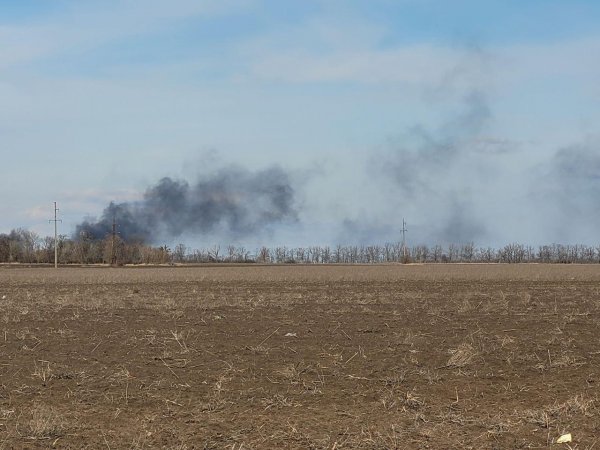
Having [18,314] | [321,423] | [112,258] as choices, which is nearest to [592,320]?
[321,423]

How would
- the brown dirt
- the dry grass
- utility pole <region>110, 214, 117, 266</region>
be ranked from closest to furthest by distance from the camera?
the brown dirt
the dry grass
utility pole <region>110, 214, 117, 266</region>

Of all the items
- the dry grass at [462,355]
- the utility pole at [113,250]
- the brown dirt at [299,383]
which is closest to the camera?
the brown dirt at [299,383]

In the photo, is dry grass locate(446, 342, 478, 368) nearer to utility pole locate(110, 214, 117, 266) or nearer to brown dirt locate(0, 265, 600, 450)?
brown dirt locate(0, 265, 600, 450)

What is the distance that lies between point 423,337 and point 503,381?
4.24 m

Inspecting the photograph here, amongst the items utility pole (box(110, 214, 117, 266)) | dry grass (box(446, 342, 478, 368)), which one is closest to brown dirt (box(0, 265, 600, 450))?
dry grass (box(446, 342, 478, 368))

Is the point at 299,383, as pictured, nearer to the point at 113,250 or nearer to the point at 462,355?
the point at 462,355

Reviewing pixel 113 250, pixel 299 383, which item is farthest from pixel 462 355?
pixel 113 250

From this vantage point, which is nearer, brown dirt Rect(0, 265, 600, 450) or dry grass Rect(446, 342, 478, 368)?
brown dirt Rect(0, 265, 600, 450)

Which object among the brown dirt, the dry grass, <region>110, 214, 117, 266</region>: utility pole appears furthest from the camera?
<region>110, 214, 117, 266</region>: utility pole

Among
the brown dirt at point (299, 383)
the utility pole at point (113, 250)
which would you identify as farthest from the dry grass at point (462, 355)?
the utility pole at point (113, 250)

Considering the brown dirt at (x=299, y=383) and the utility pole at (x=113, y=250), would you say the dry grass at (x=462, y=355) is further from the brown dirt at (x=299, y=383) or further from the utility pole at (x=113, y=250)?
the utility pole at (x=113, y=250)

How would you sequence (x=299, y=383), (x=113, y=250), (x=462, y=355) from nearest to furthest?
1. (x=299, y=383)
2. (x=462, y=355)
3. (x=113, y=250)

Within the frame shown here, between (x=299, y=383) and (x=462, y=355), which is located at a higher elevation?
(x=462, y=355)

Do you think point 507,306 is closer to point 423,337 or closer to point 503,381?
point 423,337
